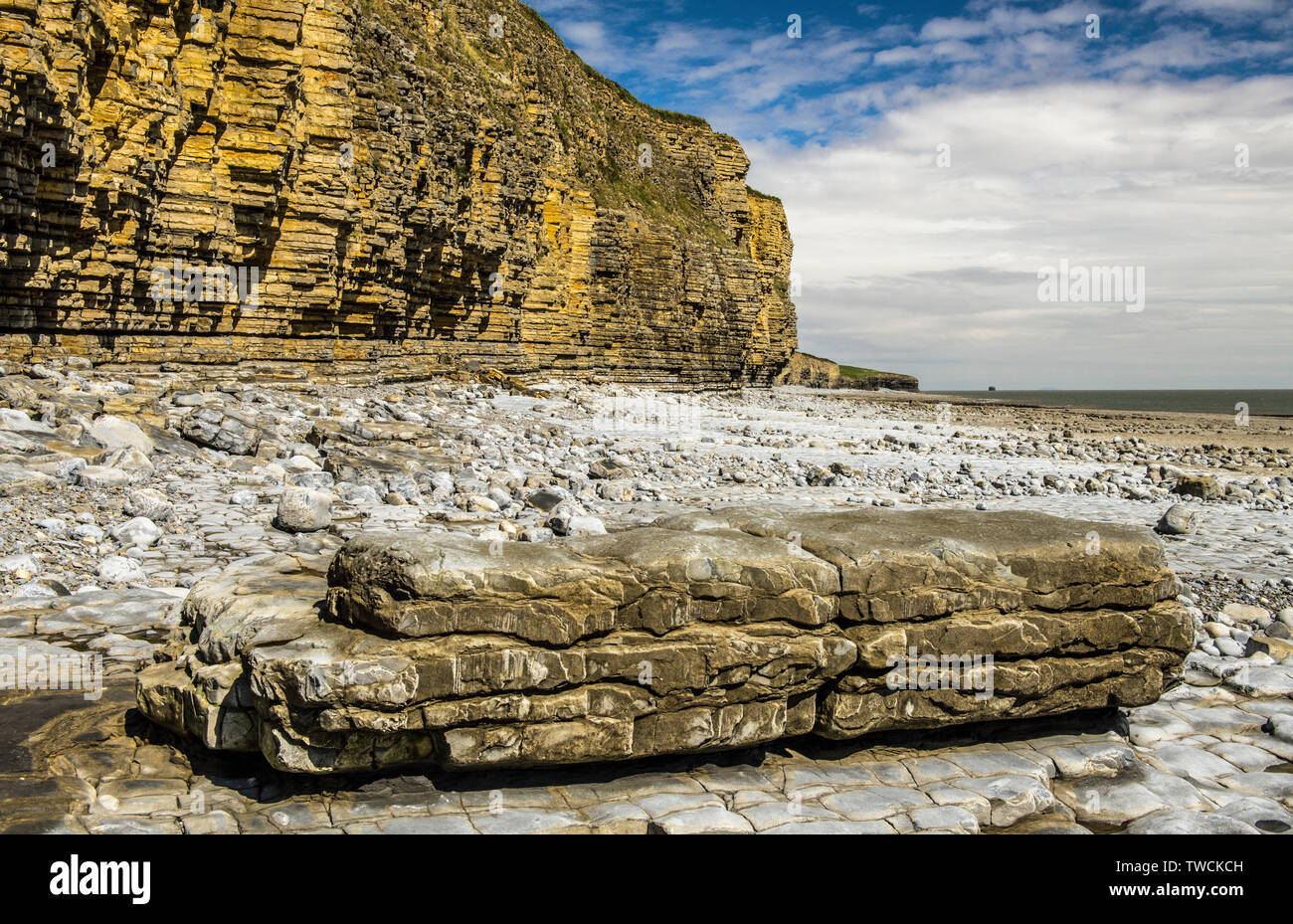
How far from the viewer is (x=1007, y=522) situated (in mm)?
5172

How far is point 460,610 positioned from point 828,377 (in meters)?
106

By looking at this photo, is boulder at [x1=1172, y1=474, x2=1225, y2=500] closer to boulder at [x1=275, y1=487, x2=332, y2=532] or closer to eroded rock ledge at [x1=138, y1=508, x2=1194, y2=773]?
eroded rock ledge at [x1=138, y1=508, x2=1194, y2=773]

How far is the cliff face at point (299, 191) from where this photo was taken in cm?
1359

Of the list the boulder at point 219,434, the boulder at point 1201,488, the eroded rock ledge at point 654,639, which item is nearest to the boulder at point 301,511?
the eroded rock ledge at point 654,639

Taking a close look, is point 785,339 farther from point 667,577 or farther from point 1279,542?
point 667,577

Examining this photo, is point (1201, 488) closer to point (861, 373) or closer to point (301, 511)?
point (301, 511)

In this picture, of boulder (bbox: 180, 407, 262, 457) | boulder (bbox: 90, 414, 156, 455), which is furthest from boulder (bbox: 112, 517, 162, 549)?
boulder (bbox: 180, 407, 262, 457)

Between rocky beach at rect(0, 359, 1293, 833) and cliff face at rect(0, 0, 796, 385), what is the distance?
166 centimetres

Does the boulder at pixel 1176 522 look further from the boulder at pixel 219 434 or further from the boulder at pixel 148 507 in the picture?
the boulder at pixel 219 434

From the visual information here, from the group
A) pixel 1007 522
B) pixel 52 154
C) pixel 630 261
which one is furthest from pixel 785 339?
pixel 1007 522

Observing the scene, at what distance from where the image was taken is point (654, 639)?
4102mm

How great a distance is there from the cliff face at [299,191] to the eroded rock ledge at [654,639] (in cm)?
1205

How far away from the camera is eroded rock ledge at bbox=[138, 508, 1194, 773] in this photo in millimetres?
3715

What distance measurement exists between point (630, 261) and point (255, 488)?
29.3 meters
